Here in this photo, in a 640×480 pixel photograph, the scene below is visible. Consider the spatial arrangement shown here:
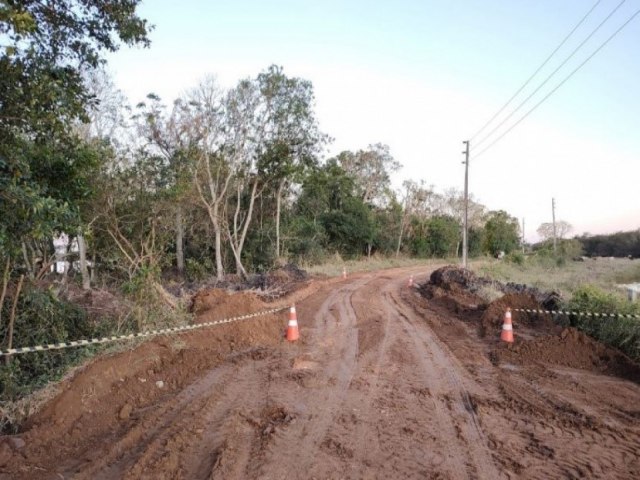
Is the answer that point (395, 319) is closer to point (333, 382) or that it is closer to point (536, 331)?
point (536, 331)

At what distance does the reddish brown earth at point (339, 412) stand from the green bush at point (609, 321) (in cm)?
55

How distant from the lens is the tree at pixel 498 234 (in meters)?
68.1

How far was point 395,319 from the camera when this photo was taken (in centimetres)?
1270

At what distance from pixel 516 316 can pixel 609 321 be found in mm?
2747

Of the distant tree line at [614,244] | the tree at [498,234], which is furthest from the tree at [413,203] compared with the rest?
the distant tree line at [614,244]

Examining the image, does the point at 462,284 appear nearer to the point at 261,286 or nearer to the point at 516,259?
the point at 261,286

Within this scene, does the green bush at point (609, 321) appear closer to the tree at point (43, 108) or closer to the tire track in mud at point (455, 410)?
the tire track in mud at point (455, 410)

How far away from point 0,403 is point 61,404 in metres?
1.11

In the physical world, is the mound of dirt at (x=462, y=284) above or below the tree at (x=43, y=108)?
below

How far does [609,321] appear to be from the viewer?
373 inches

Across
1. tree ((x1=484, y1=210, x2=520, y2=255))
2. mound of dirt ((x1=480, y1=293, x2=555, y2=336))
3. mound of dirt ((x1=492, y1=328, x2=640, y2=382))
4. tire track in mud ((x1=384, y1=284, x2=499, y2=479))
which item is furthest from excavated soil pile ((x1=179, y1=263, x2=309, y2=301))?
tree ((x1=484, y1=210, x2=520, y2=255))

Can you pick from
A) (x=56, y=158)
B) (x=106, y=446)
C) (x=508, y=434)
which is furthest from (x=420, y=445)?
(x=56, y=158)

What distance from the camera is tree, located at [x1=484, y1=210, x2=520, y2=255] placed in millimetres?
68062

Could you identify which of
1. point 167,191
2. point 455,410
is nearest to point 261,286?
point 167,191
